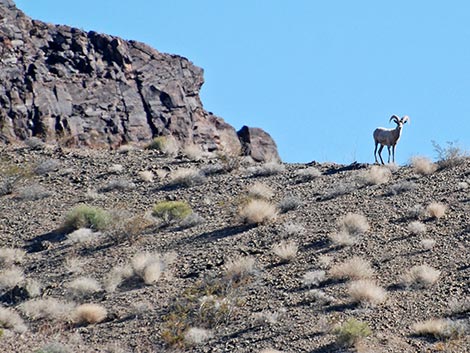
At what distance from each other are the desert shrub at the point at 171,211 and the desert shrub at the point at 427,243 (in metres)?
6.24

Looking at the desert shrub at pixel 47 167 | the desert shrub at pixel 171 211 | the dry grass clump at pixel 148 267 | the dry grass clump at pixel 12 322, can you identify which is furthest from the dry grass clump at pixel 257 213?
the desert shrub at pixel 47 167

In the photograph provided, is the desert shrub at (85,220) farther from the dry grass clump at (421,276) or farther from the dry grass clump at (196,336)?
the dry grass clump at (421,276)

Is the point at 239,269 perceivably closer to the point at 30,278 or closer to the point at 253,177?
the point at 30,278

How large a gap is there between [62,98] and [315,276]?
55.6ft

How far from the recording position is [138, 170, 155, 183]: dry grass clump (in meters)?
35.4

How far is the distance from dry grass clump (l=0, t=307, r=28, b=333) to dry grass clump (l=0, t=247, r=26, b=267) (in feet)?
10.8

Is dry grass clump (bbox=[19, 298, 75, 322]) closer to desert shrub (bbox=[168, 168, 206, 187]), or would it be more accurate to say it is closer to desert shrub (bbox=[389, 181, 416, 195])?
desert shrub (bbox=[168, 168, 206, 187])

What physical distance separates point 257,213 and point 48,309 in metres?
6.80

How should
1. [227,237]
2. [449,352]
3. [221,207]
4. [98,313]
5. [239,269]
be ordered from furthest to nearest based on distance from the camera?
[221,207] → [227,237] → [239,269] → [98,313] → [449,352]

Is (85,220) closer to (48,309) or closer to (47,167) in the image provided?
(48,309)

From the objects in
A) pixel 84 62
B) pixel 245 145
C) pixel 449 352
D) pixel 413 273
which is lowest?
pixel 449 352

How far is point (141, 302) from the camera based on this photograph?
2577cm

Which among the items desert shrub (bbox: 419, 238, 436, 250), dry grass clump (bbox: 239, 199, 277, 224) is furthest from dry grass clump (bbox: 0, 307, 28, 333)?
desert shrub (bbox: 419, 238, 436, 250)

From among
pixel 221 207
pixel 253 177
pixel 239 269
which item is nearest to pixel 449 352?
pixel 239 269
